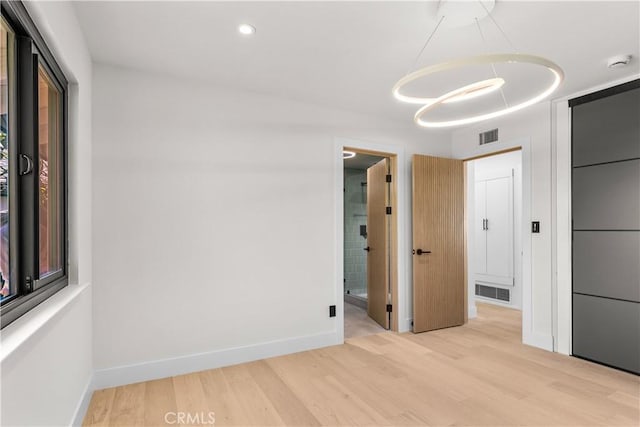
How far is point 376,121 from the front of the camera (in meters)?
3.93

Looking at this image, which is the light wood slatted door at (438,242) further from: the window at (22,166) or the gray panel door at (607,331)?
the window at (22,166)

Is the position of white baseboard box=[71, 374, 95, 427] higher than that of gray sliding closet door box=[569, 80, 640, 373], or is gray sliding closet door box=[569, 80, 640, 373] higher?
gray sliding closet door box=[569, 80, 640, 373]

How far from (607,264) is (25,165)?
4071 mm

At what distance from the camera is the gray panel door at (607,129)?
287 cm

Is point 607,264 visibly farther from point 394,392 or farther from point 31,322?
point 31,322

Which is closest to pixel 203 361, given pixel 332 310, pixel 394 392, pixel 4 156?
pixel 332 310

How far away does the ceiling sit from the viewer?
1.97m

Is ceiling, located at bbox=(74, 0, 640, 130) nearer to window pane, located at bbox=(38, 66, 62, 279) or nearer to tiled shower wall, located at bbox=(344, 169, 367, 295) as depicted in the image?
window pane, located at bbox=(38, 66, 62, 279)

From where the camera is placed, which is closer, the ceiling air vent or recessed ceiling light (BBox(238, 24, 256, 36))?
recessed ceiling light (BBox(238, 24, 256, 36))

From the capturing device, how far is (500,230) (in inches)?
214

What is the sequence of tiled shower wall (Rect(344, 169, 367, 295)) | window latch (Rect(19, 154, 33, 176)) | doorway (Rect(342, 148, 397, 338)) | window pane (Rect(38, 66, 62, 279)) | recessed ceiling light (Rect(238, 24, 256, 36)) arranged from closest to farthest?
window latch (Rect(19, 154, 33, 176))
window pane (Rect(38, 66, 62, 279))
recessed ceiling light (Rect(238, 24, 256, 36))
doorway (Rect(342, 148, 397, 338))
tiled shower wall (Rect(344, 169, 367, 295))

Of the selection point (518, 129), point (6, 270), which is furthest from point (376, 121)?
point (6, 270)

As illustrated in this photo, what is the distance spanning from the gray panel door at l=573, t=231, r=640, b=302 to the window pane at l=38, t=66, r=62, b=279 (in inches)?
158

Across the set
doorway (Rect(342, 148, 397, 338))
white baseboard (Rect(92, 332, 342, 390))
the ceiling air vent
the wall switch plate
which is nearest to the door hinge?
white baseboard (Rect(92, 332, 342, 390))
